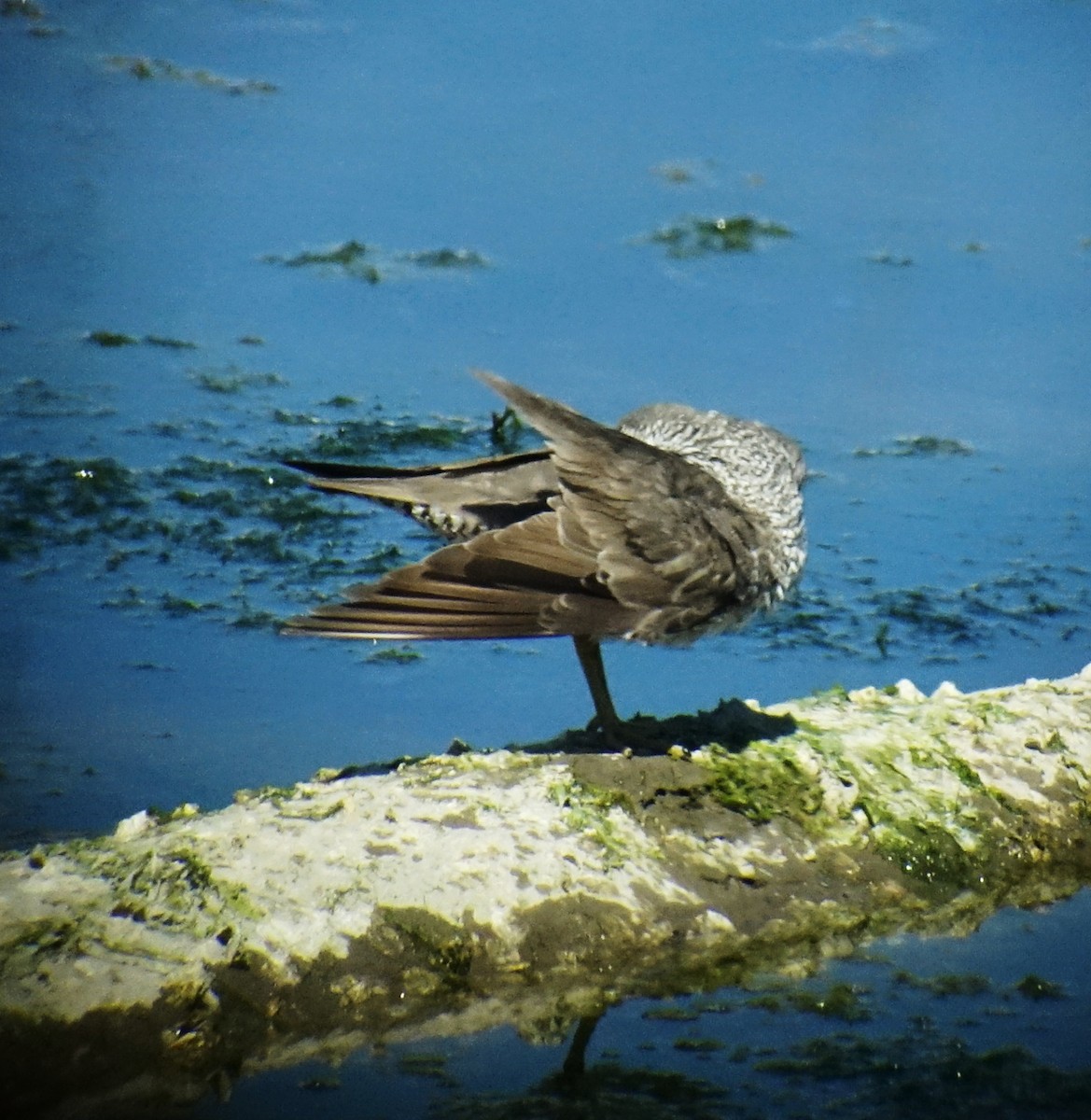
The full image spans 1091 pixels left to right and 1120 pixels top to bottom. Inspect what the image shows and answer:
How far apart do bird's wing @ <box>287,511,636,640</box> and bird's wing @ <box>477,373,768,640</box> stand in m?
0.06

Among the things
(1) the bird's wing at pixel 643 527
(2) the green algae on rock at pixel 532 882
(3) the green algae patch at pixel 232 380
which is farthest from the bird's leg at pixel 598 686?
(3) the green algae patch at pixel 232 380

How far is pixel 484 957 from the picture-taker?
4098 mm

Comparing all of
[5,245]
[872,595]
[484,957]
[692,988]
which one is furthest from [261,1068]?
[5,245]

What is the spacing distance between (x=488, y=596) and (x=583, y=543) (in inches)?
15.1

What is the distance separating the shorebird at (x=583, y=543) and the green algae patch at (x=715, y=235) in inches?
162

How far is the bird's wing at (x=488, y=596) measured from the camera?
4543 millimetres

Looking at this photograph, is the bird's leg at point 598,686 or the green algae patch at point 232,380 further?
the green algae patch at point 232,380

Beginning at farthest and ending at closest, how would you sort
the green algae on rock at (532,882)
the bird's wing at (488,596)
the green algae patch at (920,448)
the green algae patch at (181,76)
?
the green algae patch at (181,76)
the green algae patch at (920,448)
the bird's wing at (488,596)
the green algae on rock at (532,882)

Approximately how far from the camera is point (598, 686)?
5.35 metres

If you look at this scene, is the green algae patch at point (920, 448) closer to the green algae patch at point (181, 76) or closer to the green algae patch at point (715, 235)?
the green algae patch at point (715, 235)

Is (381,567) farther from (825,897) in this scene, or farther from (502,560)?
(825,897)

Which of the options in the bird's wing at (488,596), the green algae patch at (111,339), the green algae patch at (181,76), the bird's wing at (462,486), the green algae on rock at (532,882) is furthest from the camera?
the green algae patch at (181,76)

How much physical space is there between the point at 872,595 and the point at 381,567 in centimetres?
193

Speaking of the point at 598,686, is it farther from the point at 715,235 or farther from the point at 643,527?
the point at 715,235
